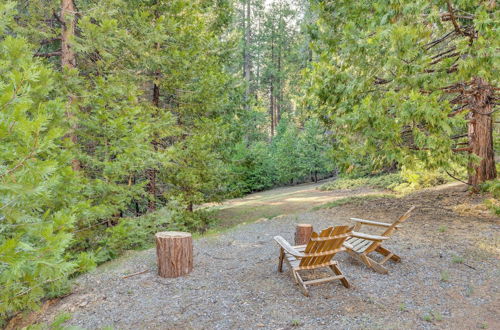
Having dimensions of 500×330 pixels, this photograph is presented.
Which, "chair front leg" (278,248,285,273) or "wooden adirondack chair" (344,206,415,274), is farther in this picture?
"chair front leg" (278,248,285,273)

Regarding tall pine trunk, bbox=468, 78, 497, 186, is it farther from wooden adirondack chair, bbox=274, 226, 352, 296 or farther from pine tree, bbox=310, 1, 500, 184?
wooden adirondack chair, bbox=274, 226, 352, 296

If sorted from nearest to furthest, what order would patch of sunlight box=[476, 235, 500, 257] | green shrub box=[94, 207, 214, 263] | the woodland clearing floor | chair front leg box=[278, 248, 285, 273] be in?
the woodland clearing floor, chair front leg box=[278, 248, 285, 273], patch of sunlight box=[476, 235, 500, 257], green shrub box=[94, 207, 214, 263]

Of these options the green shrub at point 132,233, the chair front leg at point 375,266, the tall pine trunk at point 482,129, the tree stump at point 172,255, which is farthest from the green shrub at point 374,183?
the tree stump at point 172,255

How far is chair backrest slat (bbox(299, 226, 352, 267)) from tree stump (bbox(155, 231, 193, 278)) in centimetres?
183

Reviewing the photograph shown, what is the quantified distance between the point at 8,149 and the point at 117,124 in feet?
10.7

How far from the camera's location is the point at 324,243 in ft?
13.1

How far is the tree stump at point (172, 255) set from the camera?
4750mm

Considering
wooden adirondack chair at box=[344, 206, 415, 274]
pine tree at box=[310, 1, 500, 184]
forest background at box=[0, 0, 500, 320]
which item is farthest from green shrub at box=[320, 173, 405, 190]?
wooden adirondack chair at box=[344, 206, 415, 274]

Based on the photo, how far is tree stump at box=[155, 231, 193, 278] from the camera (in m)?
4.75

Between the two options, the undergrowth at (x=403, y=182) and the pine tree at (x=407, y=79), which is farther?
the undergrowth at (x=403, y=182)

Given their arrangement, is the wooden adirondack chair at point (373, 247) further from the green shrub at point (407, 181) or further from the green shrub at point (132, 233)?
the green shrub at point (407, 181)

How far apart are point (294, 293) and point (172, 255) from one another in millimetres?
1913

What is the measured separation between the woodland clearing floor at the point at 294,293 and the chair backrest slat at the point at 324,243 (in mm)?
409

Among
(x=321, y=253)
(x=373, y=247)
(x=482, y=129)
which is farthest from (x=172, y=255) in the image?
(x=482, y=129)
